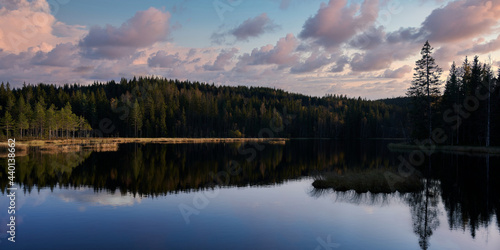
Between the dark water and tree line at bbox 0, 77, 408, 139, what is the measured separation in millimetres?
89762

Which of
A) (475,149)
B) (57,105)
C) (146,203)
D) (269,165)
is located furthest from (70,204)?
(57,105)

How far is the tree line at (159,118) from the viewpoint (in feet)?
355

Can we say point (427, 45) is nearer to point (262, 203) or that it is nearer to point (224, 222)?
point (262, 203)

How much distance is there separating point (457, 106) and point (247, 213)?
68975 mm

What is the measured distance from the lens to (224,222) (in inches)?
728

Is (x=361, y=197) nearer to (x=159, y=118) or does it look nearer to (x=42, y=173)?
(x=42, y=173)

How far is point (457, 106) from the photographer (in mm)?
70938

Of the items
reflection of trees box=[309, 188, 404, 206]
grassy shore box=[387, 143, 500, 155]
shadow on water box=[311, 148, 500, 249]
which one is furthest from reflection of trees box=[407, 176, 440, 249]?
grassy shore box=[387, 143, 500, 155]

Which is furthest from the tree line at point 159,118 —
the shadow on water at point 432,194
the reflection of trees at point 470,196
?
the shadow on water at point 432,194

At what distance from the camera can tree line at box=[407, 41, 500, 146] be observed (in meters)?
64.4

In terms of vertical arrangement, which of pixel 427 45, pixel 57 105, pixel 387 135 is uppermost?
pixel 427 45

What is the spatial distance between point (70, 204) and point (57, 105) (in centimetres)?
14428

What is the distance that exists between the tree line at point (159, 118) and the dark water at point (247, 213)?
89.8m

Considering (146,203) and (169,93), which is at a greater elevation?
(169,93)
